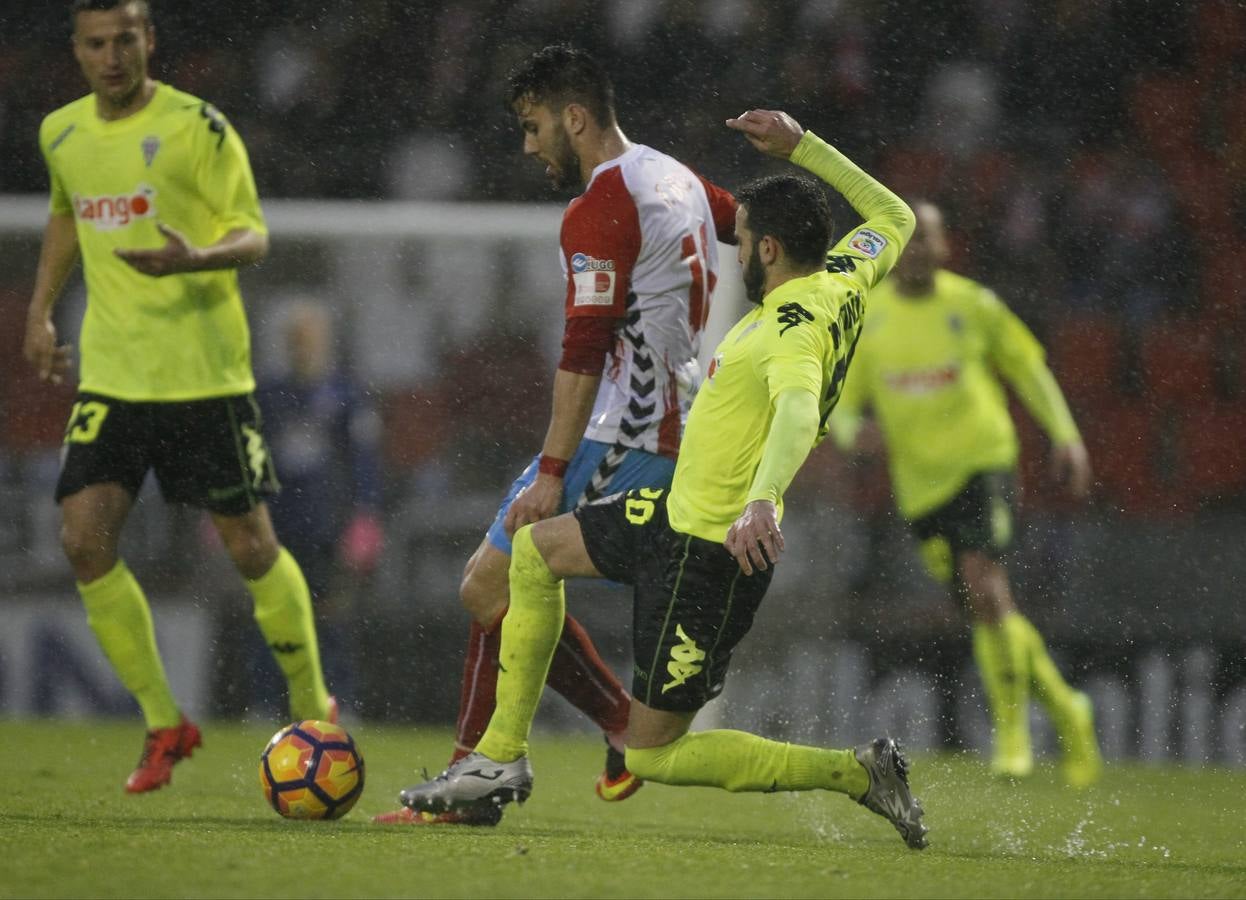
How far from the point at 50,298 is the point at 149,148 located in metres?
0.55

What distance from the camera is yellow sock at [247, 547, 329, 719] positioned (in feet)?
18.3

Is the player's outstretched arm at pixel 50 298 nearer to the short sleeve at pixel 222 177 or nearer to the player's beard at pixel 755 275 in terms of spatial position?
the short sleeve at pixel 222 177

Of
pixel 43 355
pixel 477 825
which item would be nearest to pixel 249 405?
pixel 43 355

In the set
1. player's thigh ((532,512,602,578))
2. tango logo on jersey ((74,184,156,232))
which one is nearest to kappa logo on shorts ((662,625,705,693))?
player's thigh ((532,512,602,578))

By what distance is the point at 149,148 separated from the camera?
17.7 ft

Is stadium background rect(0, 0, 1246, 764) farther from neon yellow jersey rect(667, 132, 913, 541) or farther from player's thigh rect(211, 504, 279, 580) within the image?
neon yellow jersey rect(667, 132, 913, 541)

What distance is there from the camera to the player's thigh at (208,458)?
541 cm

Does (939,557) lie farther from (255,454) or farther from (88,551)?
(88,551)

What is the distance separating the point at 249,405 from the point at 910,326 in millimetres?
2832

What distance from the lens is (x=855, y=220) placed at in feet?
30.7

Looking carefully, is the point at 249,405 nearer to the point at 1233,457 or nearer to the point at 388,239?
the point at 388,239

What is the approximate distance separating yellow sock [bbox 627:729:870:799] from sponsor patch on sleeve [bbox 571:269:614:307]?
1.03 meters

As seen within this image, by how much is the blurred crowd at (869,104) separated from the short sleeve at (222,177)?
4.93 metres

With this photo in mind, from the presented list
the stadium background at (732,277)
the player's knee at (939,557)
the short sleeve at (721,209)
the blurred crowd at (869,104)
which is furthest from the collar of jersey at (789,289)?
the blurred crowd at (869,104)
